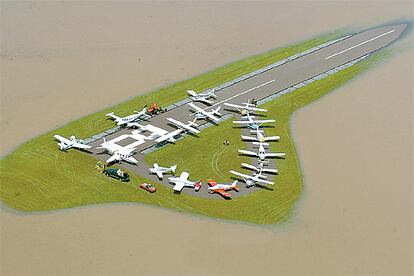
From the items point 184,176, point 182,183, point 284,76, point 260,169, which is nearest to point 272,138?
point 260,169

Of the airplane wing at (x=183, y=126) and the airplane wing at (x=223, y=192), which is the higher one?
the airplane wing at (x=183, y=126)

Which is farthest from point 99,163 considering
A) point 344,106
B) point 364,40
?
point 364,40

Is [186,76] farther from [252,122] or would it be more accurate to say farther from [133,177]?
[133,177]

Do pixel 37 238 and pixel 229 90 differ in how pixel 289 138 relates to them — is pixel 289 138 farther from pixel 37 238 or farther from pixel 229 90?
pixel 37 238

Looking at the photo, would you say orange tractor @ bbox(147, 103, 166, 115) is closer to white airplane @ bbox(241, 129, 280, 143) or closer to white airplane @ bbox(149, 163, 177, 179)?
white airplane @ bbox(241, 129, 280, 143)

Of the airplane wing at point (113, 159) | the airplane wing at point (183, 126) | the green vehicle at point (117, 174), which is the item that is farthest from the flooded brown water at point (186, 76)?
the airplane wing at point (183, 126)

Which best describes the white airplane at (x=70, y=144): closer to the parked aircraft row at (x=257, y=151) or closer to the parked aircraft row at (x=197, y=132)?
the parked aircraft row at (x=197, y=132)

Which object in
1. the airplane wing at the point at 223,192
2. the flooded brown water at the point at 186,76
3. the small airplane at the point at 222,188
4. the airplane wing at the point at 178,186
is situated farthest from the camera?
the airplane wing at the point at 178,186
